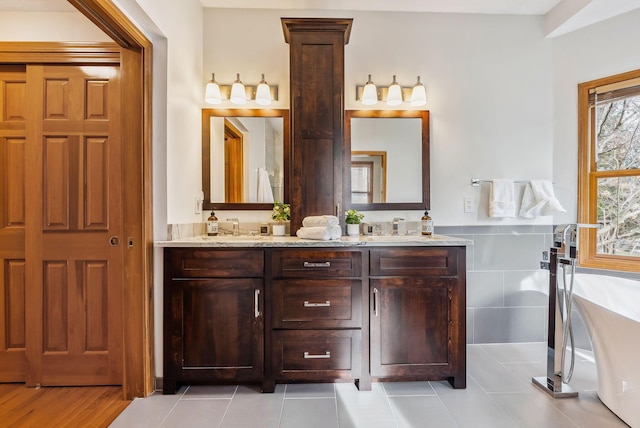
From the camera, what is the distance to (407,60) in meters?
2.67

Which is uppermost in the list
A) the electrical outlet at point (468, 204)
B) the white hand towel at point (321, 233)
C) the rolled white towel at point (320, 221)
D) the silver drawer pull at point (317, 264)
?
the electrical outlet at point (468, 204)

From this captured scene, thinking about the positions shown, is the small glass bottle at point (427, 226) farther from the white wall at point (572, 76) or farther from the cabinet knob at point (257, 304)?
the cabinet knob at point (257, 304)

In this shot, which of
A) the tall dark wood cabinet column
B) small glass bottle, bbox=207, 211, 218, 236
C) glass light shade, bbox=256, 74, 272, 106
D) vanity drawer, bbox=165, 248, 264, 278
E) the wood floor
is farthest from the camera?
glass light shade, bbox=256, 74, 272, 106

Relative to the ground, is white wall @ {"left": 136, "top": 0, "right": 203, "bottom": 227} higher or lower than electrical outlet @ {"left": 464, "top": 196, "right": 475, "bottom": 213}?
higher

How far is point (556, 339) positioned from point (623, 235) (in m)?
1.20

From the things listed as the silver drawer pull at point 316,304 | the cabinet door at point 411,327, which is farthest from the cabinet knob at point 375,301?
the silver drawer pull at point 316,304

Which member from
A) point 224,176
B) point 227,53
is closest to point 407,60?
point 227,53

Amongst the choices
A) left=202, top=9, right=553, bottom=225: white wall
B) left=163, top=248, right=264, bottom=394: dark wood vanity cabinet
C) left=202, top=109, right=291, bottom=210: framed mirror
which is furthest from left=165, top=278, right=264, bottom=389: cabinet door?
left=202, top=9, right=553, bottom=225: white wall

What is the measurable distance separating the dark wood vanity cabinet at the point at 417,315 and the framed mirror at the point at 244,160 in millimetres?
1064

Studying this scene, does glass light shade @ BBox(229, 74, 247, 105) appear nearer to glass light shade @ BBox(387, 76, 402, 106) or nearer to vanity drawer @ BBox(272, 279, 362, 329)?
glass light shade @ BBox(387, 76, 402, 106)

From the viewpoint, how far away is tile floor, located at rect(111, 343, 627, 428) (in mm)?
1719

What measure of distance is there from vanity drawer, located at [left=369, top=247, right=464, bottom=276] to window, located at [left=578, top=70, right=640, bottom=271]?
4.81ft

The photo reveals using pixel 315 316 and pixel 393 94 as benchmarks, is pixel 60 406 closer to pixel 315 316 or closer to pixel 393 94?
pixel 315 316

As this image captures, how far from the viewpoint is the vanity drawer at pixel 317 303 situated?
198 cm
